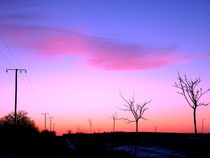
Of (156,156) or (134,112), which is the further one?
(134,112)

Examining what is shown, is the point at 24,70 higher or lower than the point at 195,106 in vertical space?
higher

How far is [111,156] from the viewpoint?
85.8 ft

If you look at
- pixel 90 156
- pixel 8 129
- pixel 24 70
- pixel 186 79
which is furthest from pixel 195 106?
pixel 24 70

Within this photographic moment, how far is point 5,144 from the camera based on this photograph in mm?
44031

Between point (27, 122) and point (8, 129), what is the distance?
71.8 metres

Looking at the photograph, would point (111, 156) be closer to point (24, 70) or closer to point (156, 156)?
point (156, 156)

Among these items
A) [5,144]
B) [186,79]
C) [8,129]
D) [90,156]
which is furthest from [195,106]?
[8,129]

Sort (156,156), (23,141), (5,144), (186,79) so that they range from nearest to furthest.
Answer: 1. (156,156)
2. (186,79)
3. (5,144)
4. (23,141)

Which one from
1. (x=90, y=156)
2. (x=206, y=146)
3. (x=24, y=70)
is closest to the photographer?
(x=90, y=156)

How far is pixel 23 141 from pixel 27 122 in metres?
74.3

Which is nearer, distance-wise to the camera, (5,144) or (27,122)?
(5,144)

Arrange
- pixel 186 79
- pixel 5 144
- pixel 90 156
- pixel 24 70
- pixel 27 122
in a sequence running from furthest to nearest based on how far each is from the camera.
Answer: pixel 27 122, pixel 24 70, pixel 5 144, pixel 186 79, pixel 90 156

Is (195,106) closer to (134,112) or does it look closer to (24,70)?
(134,112)

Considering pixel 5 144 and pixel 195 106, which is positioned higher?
Answer: pixel 195 106
